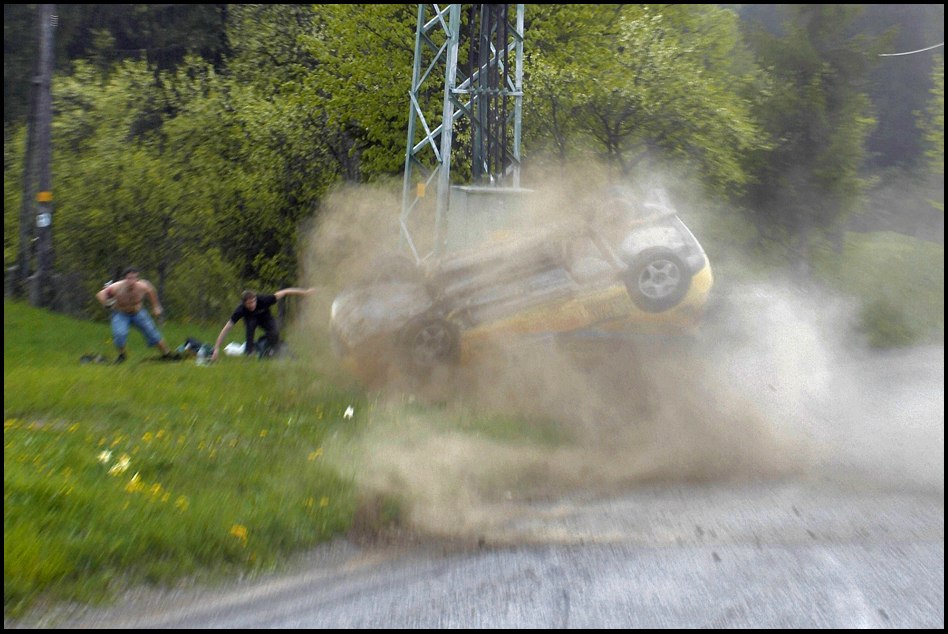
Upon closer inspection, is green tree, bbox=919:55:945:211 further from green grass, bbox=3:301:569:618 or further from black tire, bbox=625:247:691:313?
green grass, bbox=3:301:569:618

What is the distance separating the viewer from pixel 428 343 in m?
10.6

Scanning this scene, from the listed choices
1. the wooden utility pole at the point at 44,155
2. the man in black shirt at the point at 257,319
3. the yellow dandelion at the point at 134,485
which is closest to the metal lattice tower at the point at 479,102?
the man in black shirt at the point at 257,319

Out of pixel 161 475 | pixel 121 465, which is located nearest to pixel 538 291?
pixel 161 475

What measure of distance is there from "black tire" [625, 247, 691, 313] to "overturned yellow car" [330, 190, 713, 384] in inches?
0.4

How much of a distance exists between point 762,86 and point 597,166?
7.09 meters

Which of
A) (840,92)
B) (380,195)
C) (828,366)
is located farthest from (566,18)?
(828,366)

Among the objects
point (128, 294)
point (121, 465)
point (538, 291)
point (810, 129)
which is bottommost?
point (128, 294)

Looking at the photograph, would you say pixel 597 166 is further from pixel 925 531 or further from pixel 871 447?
pixel 925 531

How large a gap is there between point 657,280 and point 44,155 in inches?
571

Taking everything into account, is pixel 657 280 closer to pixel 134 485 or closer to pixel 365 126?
pixel 134 485

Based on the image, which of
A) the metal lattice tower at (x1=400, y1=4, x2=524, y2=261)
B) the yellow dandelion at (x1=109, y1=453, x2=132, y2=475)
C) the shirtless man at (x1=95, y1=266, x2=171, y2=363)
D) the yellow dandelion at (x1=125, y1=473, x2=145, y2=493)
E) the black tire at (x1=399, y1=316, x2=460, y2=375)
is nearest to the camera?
the yellow dandelion at (x1=125, y1=473, x2=145, y2=493)

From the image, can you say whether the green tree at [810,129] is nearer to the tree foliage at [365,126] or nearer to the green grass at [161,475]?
the tree foliage at [365,126]

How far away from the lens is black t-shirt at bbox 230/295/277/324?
14.6 metres

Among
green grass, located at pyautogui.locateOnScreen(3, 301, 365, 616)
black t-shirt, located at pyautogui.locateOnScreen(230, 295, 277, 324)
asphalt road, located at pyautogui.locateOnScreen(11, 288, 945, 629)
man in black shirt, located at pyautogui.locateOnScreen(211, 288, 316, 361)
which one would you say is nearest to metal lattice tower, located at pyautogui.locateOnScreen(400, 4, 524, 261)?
black t-shirt, located at pyautogui.locateOnScreen(230, 295, 277, 324)
